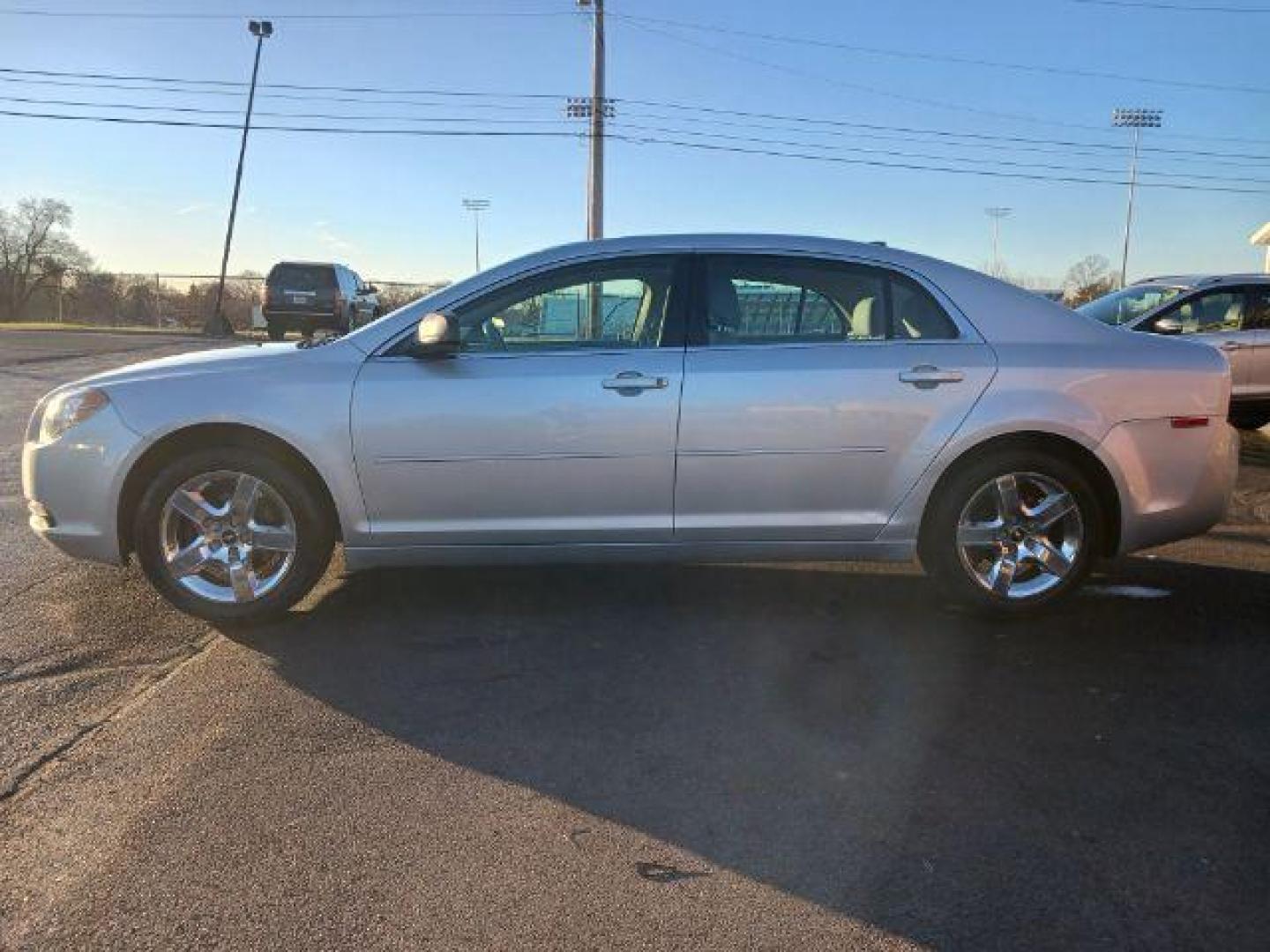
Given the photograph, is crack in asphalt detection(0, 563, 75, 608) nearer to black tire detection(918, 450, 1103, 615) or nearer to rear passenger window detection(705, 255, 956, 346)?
rear passenger window detection(705, 255, 956, 346)

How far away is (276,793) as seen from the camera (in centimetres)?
310

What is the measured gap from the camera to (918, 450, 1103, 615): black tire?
15.2 ft

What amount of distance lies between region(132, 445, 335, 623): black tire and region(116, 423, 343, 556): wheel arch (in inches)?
1.2

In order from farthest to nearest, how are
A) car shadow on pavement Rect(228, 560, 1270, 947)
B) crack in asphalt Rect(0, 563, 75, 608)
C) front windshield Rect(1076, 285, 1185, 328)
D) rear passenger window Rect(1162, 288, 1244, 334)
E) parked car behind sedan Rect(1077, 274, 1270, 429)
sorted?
front windshield Rect(1076, 285, 1185, 328), rear passenger window Rect(1162, 288, 1244, 334), parked car behind sedan Rect(1077, 274, 1270, 429), crack in asphalt Rect(0, 563, 75, 608), car shadow on pavement Rect(228, 560, 1270, 947)

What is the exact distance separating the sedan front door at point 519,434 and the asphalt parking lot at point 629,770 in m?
0.48

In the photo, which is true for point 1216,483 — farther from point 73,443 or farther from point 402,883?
point 73,443

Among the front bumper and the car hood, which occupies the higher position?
the car hood

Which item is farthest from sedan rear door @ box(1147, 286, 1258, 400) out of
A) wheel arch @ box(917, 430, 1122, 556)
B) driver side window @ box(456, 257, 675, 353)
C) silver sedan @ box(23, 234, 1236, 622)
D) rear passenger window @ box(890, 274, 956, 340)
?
driver side window @ box(456, 257, 675, 353)

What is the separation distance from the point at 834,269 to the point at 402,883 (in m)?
3.25

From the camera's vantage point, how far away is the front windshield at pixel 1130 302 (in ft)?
34.8

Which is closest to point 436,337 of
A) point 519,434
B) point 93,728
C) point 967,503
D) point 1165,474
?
point 519,434

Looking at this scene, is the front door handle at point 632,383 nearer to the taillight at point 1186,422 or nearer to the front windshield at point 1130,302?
the taillight at point 1186,422

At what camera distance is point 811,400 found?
4504 mm

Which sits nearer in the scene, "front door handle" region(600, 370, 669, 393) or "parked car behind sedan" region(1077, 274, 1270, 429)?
"front door handle" region(600, 370, 669, 393)
